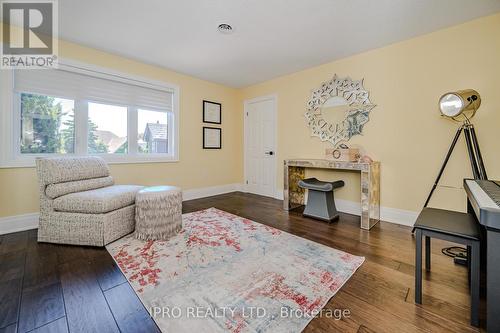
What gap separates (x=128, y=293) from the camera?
135cm

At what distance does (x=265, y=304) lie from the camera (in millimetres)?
1264

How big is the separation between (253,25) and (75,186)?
8.50 feet

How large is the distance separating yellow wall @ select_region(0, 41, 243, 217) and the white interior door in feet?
0.90

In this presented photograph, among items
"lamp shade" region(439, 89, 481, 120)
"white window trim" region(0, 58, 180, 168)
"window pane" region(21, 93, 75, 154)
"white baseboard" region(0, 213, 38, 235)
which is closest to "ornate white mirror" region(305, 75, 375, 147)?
A: "lamp shade" region(439, 89, 481, 120)

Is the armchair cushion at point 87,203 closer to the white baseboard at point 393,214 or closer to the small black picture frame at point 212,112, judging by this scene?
the small black picture frame at point 212,112

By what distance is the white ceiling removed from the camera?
200 centimetres

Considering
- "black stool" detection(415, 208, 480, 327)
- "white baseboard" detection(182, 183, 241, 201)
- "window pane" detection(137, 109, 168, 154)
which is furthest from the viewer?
"white baseboard" detection(182, 183, 241, 201)

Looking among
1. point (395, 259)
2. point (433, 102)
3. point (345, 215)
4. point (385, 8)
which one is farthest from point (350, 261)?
point (385, 8)

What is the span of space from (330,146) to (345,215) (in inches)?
42.0

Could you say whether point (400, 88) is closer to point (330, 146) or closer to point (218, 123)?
point (330, 146)

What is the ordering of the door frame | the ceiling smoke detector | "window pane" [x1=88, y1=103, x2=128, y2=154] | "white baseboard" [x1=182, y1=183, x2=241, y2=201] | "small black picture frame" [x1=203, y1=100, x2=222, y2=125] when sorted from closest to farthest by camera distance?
the ceiling smoke detector, "window pane" [x1=88, y1=103, x2=128, y2=154], "white baseboard" [x1=182, y1=183, x2=241, y2=201], the door frame, "small black picture frame" [x1=203, y1=100, x2=222, y2=125]

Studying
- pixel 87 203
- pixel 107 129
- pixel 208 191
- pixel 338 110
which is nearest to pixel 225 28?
pixel 338 110

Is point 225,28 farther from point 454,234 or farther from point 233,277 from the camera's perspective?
point 454,234

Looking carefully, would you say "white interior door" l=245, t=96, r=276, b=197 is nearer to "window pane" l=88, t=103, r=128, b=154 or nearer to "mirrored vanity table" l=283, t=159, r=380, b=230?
"mirrored vanity table" l=283, t=159, r=380, b=230
